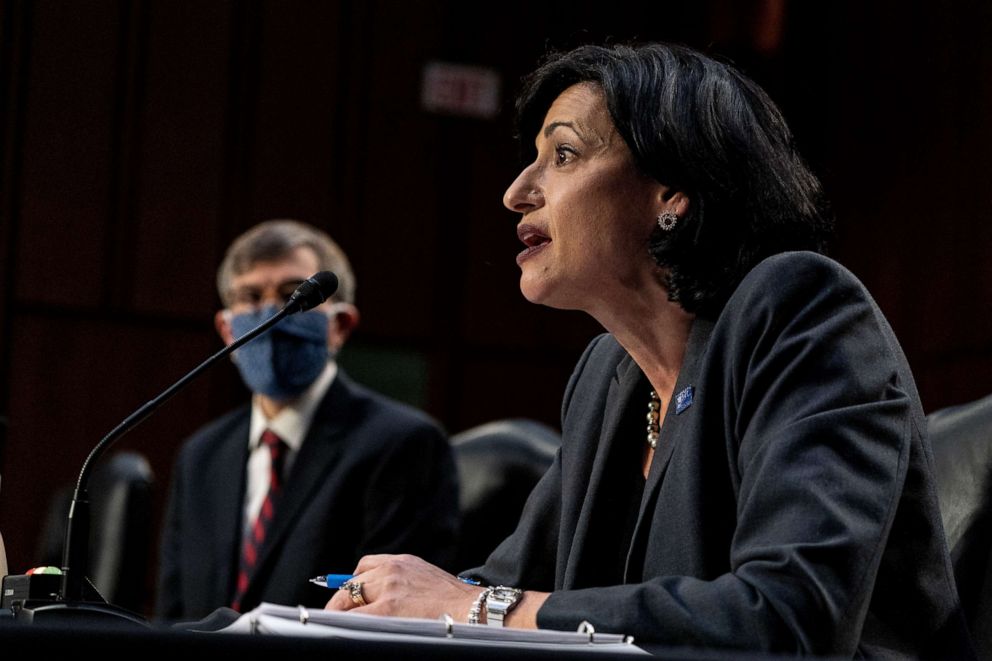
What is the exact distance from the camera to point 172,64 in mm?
5531

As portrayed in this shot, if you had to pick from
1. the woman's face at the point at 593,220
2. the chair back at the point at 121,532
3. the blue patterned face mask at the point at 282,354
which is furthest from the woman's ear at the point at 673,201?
the chair back at the point at 121,532

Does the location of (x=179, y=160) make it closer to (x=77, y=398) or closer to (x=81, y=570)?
(x=77, y=398)

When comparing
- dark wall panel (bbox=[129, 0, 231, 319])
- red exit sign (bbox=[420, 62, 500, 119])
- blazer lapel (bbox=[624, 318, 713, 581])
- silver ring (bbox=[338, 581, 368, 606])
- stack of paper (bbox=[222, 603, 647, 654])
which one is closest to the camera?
stack of paper (bbox=[222, 603, 647, 654])

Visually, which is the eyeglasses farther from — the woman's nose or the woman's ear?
the woman's ear

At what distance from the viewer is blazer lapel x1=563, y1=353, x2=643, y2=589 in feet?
5.80

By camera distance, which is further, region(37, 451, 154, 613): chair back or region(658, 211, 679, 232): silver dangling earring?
region(37, 451, 154, 613): chair back

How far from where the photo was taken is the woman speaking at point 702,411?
4.37 feet

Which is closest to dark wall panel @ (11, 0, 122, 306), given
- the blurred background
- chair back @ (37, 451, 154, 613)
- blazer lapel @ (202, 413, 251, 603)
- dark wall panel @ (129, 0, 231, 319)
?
the blurred background

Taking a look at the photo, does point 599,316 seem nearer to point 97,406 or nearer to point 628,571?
point 628,571

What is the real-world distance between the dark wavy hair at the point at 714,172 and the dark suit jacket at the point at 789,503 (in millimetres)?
109

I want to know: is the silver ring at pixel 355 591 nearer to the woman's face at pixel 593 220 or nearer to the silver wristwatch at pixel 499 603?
the silver wristwatch at pixel 499 603

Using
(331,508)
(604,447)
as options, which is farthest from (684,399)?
(331,508)

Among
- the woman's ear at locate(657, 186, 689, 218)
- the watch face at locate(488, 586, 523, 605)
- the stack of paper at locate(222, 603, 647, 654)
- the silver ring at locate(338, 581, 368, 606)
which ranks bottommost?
the silver ring at locate(338, 581, 368, 606)

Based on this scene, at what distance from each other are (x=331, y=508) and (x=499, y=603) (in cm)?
188
